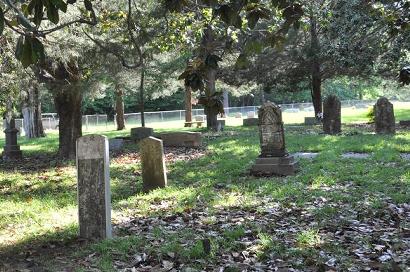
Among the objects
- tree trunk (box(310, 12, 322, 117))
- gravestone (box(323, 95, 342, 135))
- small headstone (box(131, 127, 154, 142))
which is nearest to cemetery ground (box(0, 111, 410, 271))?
small headstone (box(131, 127, 154, 142))

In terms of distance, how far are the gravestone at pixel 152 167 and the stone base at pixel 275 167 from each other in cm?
248

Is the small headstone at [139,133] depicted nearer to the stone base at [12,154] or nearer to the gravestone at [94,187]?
the stone base at [12,154]

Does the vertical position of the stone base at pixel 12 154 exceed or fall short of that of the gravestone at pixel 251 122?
it falls short

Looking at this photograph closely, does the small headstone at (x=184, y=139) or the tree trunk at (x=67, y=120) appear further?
the small headstone at (x=184, y=139)

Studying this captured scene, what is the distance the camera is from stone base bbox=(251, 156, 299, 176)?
11516 millimetres

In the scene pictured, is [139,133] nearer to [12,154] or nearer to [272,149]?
[12,154]

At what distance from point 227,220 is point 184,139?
1119cm

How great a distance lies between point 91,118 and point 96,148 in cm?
4004

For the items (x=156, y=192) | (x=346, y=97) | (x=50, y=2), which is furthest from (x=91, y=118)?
(x=346, y=97)

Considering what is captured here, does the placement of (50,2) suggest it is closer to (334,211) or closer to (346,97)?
(334,211)

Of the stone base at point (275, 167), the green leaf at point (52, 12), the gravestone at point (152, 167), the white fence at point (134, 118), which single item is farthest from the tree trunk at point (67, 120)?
the white fence at point (134, 118)

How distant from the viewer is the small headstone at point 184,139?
60.2ft

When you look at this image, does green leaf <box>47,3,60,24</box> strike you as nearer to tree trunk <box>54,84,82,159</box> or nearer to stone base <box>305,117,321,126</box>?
tree trunk <box>54,84,82,159</box>

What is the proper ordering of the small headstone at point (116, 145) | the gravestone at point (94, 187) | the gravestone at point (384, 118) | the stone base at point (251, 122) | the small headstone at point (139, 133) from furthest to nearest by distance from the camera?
1. the stone base at point (251, 122)
2. the small headstone at point (139, 133)
3. the gravestone at point (384, 118)
4. the small headstone at point (116, 145)
5. the gravestone at point (94, 187)
